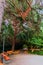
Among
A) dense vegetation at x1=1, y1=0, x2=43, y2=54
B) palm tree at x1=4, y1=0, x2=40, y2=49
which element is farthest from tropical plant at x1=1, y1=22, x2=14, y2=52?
palm tree at x1=4, y1=0, x2=40, y2=49

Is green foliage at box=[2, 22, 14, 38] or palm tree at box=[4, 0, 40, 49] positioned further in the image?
palm tree at box=[4, 0, 40, 49]

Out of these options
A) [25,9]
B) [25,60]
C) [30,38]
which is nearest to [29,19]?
[25,9]

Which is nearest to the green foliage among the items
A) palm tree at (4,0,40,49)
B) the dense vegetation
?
the dense vegetation

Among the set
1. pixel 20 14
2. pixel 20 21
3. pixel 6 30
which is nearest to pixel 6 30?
pixel 6 30

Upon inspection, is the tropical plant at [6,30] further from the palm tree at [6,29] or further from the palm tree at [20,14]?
the palm tree at [20,14]

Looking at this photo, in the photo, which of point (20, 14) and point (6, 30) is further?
point (20, 14)

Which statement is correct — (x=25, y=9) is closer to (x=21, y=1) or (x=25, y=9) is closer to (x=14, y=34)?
(x=21, y=1)

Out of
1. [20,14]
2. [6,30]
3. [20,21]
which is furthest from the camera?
[20,21]

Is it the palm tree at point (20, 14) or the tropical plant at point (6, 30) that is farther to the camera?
the palm tree at point (20, 14)

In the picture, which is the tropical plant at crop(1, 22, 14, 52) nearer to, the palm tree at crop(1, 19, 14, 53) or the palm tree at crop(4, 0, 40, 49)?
the palm tree at crop(1, 19, 14, 53)

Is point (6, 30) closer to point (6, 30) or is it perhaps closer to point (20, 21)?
point (6, 30)

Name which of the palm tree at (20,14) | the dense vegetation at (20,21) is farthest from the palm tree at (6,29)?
the palm tree at (20,14)

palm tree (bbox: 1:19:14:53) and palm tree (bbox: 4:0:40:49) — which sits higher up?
palm tree (bbox: 4:0:40:49)

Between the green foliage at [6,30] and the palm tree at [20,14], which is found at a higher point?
the palm tree at [20,14]
